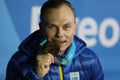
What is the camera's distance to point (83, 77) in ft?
6.18

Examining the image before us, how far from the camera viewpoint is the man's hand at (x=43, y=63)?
1.67 meters

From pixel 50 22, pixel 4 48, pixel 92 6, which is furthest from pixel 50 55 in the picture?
pixel 92 6

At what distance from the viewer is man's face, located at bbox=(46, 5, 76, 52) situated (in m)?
1.74

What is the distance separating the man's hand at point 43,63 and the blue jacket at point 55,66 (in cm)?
9

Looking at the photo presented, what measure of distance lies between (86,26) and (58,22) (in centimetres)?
107

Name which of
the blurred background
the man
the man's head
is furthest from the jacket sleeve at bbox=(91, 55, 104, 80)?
the blurred background

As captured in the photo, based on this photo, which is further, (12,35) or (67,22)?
(12,35)

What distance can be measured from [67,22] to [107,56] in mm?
1200

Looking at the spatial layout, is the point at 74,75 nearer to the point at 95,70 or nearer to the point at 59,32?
the point at 95,70

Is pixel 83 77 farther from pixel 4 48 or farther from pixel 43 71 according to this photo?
pixel 4 48

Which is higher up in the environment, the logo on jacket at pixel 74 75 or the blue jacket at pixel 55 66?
the blue jacket at pixel 55 66

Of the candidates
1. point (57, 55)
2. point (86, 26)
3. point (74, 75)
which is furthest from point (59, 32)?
point (86, 26)

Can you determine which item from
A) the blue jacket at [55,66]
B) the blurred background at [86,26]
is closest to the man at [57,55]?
the blue jacket at [55,66]

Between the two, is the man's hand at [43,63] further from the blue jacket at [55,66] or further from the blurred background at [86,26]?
the blurred background at [86,26]
